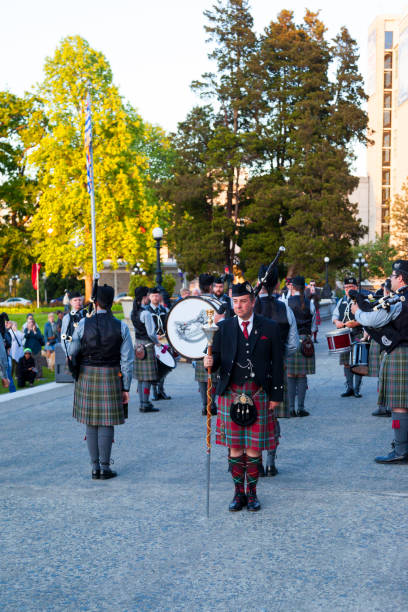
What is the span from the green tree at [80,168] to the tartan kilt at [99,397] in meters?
28.6

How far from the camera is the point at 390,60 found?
281 feet

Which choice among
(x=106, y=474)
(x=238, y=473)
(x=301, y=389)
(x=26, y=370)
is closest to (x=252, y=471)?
(x=238, y=473)

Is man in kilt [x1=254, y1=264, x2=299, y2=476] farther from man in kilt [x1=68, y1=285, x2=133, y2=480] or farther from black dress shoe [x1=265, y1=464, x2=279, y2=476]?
man in kilt [x1=68, y1=285, x2=133, y2=480]

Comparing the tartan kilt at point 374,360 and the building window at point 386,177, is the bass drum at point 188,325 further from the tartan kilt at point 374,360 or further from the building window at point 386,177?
the building window at point 386,177

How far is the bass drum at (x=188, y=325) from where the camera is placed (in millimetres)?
9148

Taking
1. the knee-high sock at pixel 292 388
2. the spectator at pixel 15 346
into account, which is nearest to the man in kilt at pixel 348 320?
the knee-high sock at pixel 292 388

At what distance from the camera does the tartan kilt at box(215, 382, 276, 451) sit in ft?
16.9

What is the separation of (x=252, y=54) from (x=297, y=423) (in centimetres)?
4084

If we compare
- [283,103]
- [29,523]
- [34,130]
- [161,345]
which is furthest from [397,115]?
[29,523]

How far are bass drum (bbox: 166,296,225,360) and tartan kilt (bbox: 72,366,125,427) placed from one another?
2840 mm

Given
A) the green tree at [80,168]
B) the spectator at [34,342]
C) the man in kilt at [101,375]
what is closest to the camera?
the man in kilt at [101,375]

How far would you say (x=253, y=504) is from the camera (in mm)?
5223

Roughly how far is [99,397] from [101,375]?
0.67 feet

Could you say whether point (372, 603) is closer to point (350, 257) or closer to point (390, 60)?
point (350, 257)
